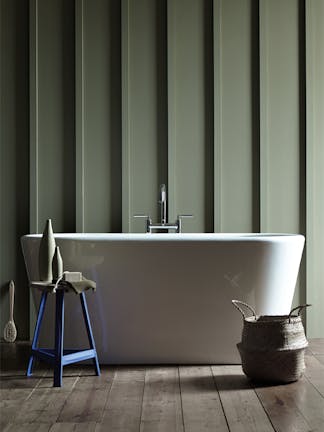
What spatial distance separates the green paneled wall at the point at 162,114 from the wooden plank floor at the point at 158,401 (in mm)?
1190

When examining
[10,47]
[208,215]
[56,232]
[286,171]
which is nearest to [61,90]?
[10,47]

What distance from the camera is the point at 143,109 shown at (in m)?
4.21

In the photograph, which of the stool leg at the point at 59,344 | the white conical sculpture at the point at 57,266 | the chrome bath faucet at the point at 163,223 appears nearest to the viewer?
the stool leg at the point at 59,344

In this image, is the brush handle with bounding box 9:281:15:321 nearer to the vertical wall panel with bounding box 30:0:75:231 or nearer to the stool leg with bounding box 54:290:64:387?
the vertical wall panel with bounding box 30:0:75:231

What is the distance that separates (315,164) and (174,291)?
1.50 meters

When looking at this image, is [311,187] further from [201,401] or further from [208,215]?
[201,401]

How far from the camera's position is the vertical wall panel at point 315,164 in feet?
13.6

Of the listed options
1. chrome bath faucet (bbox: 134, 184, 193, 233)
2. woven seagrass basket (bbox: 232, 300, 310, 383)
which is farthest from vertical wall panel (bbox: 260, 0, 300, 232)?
woven seagrass basket (bbox: 232, 300, 310, 383)

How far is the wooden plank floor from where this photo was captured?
236 cm

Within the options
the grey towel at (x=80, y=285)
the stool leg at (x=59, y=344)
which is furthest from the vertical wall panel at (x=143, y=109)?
the stool leg at (x=59, y=344)

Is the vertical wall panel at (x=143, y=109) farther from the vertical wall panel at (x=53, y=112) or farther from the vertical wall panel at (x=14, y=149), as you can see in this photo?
the vertical wall panel at (x=14, y=149)

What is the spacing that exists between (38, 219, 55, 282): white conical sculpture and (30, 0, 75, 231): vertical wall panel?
39.1 inches

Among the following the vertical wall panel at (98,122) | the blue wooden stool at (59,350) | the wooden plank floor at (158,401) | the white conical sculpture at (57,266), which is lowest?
the wooden plank floor at (158,401)

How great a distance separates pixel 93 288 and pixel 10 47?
6.32ft
